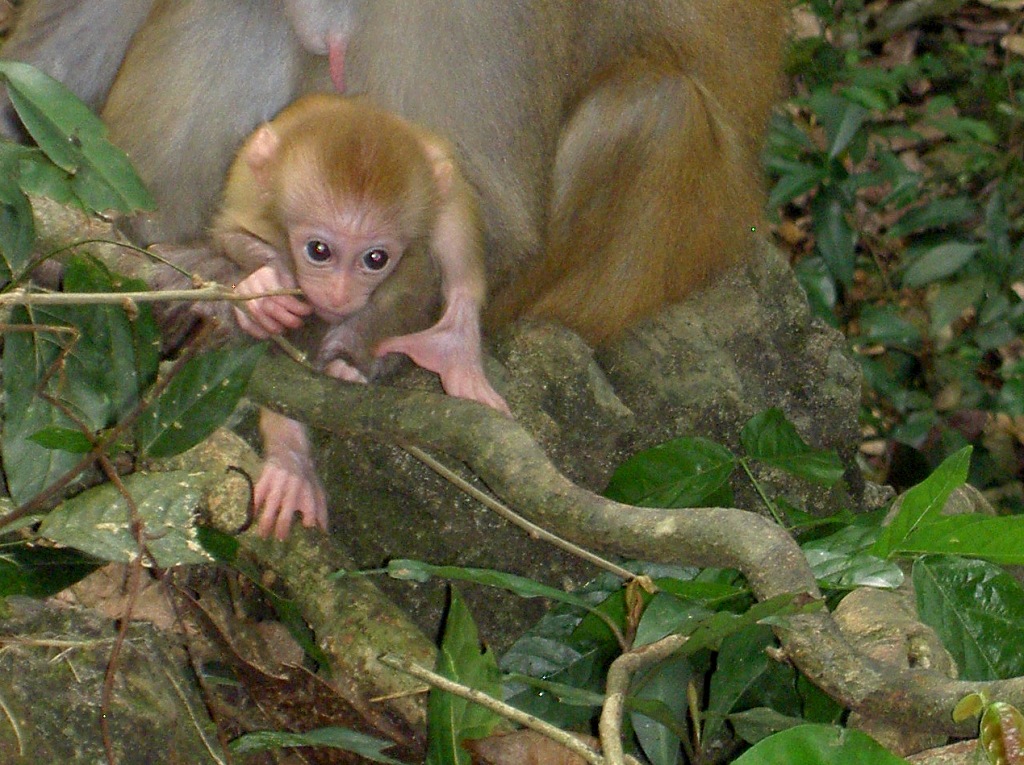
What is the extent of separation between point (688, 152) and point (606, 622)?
3.72 ft

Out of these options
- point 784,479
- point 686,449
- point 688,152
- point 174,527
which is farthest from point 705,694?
point 688,152

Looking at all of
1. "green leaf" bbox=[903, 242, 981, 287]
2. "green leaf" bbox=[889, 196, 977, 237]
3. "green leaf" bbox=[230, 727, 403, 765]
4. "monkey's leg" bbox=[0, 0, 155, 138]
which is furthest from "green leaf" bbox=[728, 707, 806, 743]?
"green leaf" bbox=[889, 196, 977, 237]

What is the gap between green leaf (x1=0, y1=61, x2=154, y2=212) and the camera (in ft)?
6.72

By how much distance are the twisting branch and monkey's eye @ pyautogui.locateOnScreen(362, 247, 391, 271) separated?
1.01 feet

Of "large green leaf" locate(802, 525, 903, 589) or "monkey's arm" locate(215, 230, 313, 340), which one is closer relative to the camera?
"large green leaf" locate(802, 525, 903, 589)

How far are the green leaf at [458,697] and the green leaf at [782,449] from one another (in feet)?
2.74

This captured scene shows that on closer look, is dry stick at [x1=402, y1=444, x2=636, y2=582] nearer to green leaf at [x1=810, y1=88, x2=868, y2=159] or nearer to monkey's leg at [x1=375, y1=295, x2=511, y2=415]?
monkey's leg at [x1=375, y1=295, x2=511, y2=415]

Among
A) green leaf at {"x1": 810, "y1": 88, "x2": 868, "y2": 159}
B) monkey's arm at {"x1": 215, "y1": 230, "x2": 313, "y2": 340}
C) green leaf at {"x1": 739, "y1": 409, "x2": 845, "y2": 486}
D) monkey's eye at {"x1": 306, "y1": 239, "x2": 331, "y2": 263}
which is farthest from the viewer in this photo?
green leaf at {"x1": 810, "y1": 88, "x2": 868, "y2": 159}

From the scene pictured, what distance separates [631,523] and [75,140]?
1056mm

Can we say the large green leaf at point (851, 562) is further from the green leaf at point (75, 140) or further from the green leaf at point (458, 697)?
the green leaf at point (75, 140)

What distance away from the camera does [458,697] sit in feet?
6.60

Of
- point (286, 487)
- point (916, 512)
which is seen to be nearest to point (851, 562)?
point (916, 512)

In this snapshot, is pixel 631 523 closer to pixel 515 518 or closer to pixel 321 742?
pixel 515 518

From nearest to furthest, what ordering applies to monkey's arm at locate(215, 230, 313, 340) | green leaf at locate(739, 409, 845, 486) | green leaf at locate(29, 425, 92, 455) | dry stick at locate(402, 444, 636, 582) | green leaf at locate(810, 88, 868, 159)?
green leaf at locate(29, 425, 92, 455), dry stick at locate(402, 444, 636, 582), monkey's arm at locate(215, 230, 313, 340), green leaf at locate(739, 409, 845, 486), green leaf at locate(810, 88, 868, 159)
